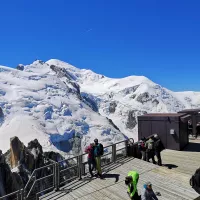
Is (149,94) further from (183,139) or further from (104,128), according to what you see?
(183,139)

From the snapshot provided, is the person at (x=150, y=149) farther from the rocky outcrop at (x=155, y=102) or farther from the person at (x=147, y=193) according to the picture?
the rocky outcrop at (x=155, y=102)

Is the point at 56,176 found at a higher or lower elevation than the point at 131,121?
higher

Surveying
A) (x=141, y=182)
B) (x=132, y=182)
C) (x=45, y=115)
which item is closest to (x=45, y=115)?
(x=45, y=115)

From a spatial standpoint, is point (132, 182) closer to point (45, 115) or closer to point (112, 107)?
point (45, 115)

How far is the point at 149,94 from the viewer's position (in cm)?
18950

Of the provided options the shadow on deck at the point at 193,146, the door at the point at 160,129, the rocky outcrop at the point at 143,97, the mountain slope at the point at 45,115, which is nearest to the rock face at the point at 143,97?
the rocky outcrop at the point at 143,97

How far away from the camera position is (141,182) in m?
12.3

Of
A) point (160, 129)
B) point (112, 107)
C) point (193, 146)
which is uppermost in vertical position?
point (112, 107)

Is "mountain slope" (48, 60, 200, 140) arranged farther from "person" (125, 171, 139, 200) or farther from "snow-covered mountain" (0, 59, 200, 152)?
"person" (125, 171, 139, 200)

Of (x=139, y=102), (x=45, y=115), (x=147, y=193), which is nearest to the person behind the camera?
(x=147, y=193)

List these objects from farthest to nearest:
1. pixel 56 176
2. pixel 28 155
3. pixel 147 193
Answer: pixel 28 155
pixel 56 176
pixel 147 193

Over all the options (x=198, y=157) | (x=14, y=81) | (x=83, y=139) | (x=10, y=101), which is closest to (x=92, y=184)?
(x=198, y=157)

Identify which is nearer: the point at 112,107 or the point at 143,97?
the point at 112,107

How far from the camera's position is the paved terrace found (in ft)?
36.0
